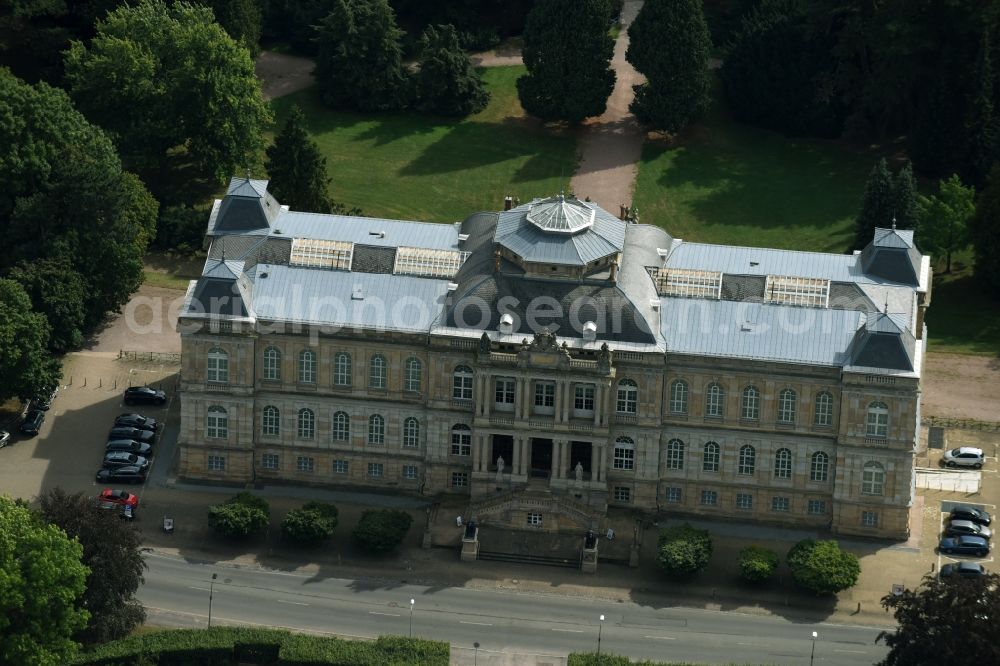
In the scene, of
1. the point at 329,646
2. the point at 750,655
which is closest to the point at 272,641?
the point at 329,646

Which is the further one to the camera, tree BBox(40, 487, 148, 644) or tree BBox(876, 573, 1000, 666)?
tree BBox(40, 487, 148, 644)

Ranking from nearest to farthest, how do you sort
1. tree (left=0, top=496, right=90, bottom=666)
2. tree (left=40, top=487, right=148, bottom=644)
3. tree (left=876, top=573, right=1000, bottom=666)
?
1. tree (left=876, top=573, right=1000, bottom=666)
2. tree (left=0, top=496, right=90, bottom=666)
3. tree (left=40, top=487, right=148, bottom=644)

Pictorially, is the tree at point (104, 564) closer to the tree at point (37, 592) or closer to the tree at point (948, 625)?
the tree at point (37, 592)

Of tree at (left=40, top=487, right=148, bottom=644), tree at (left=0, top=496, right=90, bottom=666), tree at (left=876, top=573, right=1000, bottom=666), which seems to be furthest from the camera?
tree at (left=40, top=487, right=148, bottom=644)

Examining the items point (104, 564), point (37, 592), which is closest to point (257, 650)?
point (104, 564)

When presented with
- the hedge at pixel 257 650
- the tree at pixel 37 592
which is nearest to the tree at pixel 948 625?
the hedge at pixel 257 650

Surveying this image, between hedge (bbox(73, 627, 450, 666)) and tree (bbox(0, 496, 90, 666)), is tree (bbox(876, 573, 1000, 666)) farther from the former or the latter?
tree (bbox(0, 496, 90, 666))

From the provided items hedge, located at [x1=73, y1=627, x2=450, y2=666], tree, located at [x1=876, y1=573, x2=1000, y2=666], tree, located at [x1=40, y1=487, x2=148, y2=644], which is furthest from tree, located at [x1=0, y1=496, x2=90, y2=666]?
tree, located at [x1=876, y1=573, x2=1000, y2=666]
